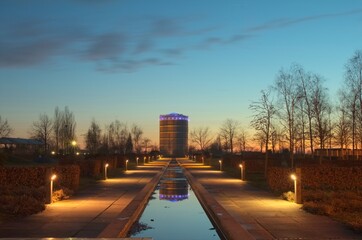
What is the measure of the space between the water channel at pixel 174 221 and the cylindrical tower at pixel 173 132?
503 feet

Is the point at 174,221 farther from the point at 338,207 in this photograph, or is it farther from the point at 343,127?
the point at 343,127

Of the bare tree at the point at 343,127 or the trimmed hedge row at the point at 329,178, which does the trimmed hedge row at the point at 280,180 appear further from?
the bare tree at the point at 343,127

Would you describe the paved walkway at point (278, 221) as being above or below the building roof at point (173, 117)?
below

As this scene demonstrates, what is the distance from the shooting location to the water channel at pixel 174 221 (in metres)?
11.4

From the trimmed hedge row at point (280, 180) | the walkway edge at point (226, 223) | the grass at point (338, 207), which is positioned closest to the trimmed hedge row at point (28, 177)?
the walkway edge at point (226, 223)

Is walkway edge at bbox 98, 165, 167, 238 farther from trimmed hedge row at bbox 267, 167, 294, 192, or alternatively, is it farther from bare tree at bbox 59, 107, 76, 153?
bare tree at bbox 59, 107, 76, 153

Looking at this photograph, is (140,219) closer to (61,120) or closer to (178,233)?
(178,233)

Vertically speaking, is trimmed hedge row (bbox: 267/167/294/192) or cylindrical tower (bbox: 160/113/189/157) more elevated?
cylindrical tower (bbox: 160/113/189/157)

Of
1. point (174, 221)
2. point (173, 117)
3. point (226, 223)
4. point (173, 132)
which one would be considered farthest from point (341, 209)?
point (173, 117)

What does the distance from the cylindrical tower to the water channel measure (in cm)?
15332

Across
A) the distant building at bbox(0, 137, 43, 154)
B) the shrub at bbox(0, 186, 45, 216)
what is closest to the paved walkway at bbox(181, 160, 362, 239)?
the shrub at bbox(0, 186, 45, 216)

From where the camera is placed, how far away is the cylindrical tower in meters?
174

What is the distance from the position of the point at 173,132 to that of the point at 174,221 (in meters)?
161

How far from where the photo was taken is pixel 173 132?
175 m
